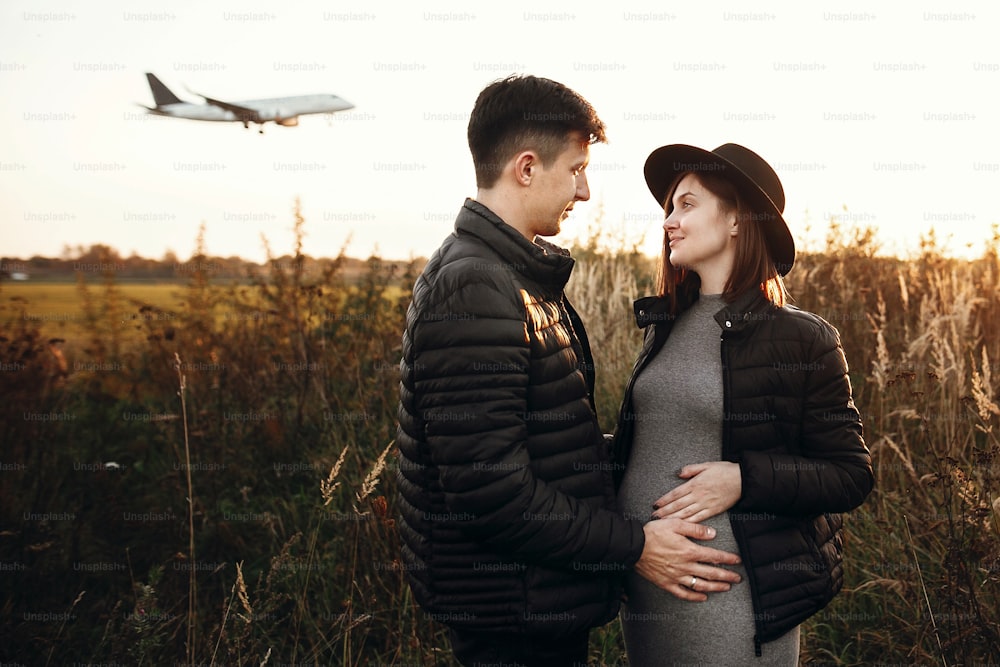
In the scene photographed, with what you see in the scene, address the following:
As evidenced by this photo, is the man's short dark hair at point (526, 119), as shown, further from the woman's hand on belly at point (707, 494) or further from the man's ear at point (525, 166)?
the woman's hand on belly at point (707, 494)

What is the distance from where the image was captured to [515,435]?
1706 millimetres

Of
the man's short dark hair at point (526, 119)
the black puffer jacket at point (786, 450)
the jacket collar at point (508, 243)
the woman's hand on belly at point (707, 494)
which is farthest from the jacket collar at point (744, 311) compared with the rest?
the man's short dark hair at point (526, 119)

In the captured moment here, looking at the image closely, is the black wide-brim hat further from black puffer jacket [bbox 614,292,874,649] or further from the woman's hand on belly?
the woman's hand on belly

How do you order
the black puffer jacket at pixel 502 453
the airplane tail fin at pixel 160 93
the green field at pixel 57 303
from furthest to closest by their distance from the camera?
the airplane tail fin at pixel 160 93 → the green field at pixel 57 303 → the black puffer jacket at pixel 502 453

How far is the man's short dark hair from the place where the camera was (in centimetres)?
196

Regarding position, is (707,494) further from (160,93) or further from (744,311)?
(160,93)

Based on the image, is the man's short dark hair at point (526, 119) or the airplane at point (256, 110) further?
the airplane at point (256, 110)

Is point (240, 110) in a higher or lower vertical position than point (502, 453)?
higher

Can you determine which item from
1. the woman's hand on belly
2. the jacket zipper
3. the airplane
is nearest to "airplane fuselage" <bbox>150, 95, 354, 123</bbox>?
the airplane

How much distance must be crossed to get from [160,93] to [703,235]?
1246 cm

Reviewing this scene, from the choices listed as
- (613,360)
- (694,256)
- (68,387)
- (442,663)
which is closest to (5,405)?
(68,387)

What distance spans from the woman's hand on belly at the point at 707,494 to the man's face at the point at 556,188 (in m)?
0.81

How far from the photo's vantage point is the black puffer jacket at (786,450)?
6.30 feet

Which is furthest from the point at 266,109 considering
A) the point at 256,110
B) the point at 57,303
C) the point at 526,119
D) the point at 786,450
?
the point at 786,450
